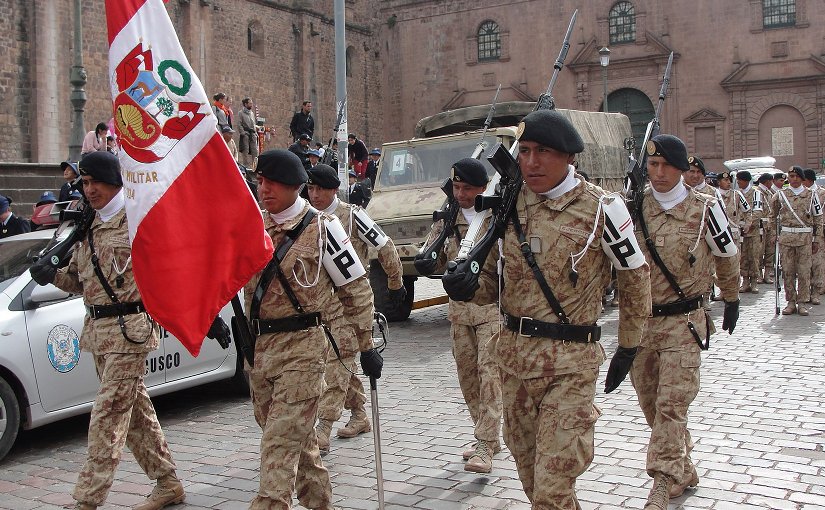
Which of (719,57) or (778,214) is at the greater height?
(719,57)

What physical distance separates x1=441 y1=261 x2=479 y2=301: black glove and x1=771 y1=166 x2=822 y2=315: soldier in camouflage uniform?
11410 mm

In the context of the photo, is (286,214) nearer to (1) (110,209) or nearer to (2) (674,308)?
(1) (110,209)

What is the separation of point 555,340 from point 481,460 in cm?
233

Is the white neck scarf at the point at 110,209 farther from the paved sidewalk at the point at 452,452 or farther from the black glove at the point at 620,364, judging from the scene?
the black glove at the point at 620,364

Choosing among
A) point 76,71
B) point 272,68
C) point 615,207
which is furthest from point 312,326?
point 272,68

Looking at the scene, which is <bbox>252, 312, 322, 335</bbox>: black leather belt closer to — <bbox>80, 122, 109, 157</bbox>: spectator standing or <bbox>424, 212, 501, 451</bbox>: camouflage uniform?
<bbox>424, 212, 501, 451</bbox>: camouflage uniform

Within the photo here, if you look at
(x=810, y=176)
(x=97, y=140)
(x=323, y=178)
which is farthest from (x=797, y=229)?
(x=97, y=140)

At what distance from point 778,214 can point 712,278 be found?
32.3 ft

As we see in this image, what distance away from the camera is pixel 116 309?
546cm

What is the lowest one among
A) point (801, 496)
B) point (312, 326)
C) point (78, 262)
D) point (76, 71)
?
point (801, 496)

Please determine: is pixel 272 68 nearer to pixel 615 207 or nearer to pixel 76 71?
pixel 76 71

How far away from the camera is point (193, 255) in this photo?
15.0 ft

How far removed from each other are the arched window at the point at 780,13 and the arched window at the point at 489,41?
12.7 metres

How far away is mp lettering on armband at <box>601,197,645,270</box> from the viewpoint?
13.5ft
